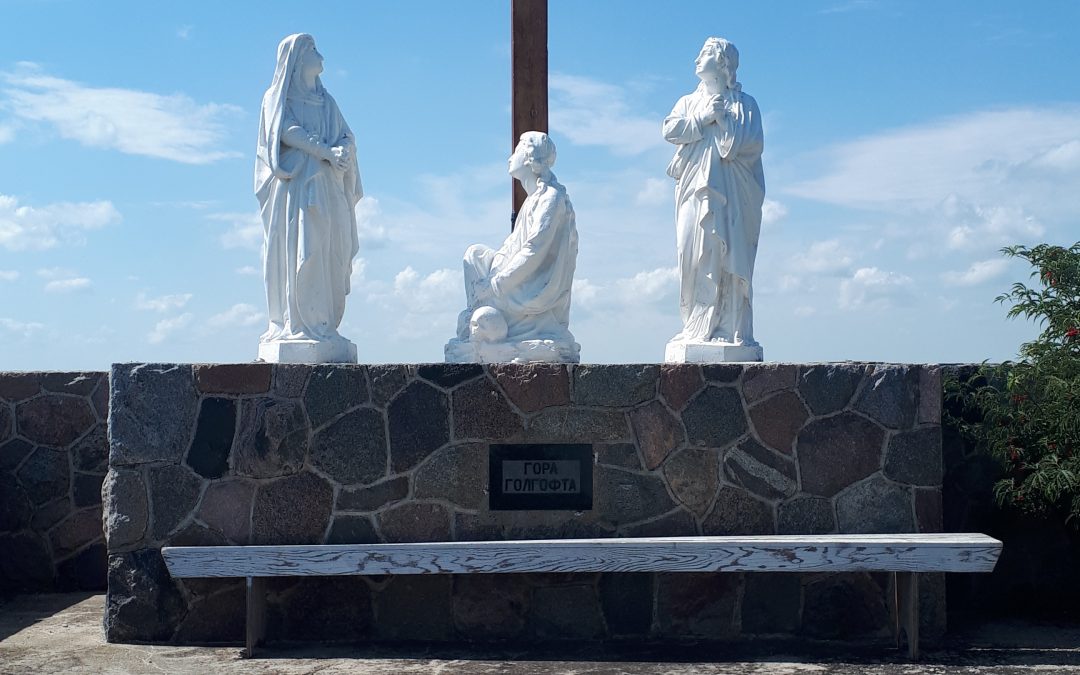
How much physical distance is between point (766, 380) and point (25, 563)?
5194mm

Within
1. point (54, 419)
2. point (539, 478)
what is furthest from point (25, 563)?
point (539, 478)

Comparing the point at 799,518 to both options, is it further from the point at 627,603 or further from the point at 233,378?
the point at 233,378

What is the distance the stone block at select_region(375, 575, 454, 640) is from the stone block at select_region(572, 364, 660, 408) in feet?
3.99

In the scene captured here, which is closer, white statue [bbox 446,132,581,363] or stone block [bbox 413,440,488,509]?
stone block [bbox 413,440,488,509]

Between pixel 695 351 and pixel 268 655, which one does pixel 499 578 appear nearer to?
pixel 268 655

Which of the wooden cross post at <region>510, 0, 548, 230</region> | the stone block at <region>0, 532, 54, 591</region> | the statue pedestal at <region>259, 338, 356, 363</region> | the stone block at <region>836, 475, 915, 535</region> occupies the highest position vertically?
the wooden cross post at <region>510, 0, 548, 230</region>

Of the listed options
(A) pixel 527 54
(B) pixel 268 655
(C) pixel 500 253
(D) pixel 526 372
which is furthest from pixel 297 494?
(A) pixel 527 54

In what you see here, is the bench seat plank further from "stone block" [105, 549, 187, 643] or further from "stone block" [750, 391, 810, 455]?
"stone block" [750, 391, 810, 455]

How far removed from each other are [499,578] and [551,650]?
0.48 metres

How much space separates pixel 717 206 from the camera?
275 inches

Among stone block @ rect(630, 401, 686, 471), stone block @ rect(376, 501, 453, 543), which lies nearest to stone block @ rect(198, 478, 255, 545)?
stone block @ rect(376, 501, 453, 543)

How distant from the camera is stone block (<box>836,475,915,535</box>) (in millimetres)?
6578

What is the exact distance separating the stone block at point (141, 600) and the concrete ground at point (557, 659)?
11 centimetres

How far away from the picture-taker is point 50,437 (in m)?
8.38
